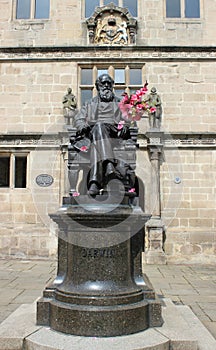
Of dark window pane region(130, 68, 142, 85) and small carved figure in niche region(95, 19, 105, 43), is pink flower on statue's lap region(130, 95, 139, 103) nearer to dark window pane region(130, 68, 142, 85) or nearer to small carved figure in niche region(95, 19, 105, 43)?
dark window pane region(130, 68, 142, 85)

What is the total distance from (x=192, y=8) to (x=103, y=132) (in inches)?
339

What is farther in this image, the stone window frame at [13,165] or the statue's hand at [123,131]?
the stone window frame at [13,165]

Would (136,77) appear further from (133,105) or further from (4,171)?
(133,105)

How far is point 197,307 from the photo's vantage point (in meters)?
4.66

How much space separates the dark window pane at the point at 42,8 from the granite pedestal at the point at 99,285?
8.90 metres

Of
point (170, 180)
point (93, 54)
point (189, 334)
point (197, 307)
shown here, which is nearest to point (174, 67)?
point (93, 54)

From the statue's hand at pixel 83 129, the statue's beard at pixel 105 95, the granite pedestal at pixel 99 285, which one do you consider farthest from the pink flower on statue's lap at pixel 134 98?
the granite pedestal at pixel 99 285

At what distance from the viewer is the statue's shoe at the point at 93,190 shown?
3.48 m

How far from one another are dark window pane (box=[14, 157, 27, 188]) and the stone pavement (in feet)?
7.04

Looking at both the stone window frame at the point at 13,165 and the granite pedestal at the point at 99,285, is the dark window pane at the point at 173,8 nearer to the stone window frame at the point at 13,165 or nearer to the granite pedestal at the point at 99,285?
the stone window frame at the point at 13,165

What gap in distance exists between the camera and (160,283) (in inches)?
250

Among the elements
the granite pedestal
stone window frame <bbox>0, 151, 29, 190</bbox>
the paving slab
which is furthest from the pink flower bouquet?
stone window frame <bbox>0, 151, 29, 190</bbox>

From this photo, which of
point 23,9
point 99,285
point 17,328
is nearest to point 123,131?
point 99,285

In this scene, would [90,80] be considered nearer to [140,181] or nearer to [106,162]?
[140,181]
